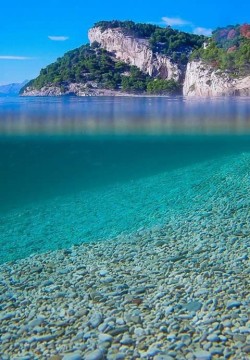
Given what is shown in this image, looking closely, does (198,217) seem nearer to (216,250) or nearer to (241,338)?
(216,250)

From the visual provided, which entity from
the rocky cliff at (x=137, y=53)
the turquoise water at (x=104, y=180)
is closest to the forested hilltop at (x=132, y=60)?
the rocky cliff at (x=137, y=53)

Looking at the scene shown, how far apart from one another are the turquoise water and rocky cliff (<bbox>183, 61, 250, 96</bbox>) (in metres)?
51.6

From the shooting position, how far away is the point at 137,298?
6.50 m

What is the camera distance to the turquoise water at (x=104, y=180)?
1037 centimetres

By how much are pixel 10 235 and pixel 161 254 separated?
3.44m

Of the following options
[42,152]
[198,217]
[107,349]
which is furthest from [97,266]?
[42,152]

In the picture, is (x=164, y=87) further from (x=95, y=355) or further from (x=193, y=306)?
(x=95, y=355)

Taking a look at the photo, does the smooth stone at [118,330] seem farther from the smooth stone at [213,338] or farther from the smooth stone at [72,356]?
the smooth stone at [213,338]

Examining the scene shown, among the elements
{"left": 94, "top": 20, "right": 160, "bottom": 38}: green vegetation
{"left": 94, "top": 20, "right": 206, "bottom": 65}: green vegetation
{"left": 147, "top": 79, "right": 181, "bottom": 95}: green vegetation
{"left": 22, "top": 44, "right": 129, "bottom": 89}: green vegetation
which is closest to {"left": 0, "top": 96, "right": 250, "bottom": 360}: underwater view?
{"left": 147, "top": 79, "right": 181, "bottom": 95}: green vegetation

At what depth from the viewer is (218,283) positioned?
6.82m

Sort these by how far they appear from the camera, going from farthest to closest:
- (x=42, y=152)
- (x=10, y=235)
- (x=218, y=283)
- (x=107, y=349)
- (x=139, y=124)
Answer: (x=139, y=124)
(x=42, y=152)
(x=10, y=235)
(x=218, y=283)
(x=107, y=349)

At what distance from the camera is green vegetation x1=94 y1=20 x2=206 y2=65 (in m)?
105

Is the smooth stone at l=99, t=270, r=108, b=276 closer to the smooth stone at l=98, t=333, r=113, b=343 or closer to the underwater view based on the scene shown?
the underwater view

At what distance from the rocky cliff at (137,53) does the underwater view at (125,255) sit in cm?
8722
